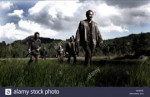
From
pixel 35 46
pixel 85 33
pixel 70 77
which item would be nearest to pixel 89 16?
pixel 85 33

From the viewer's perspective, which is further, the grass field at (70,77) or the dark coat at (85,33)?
the dark coat at (85,33)

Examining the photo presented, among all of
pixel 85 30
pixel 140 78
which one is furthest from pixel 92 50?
pixel 140 78

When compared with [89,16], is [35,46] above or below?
below

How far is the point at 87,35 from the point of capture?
1273 centimetres

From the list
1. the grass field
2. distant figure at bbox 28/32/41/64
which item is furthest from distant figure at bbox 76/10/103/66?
distant figure at bbox 28/32/41/64

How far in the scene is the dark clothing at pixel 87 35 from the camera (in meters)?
12.5

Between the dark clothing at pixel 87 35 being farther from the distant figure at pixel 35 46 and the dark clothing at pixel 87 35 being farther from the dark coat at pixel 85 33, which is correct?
the distant figure at pixel 35 46

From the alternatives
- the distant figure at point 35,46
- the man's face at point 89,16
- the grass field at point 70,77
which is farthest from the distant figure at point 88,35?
the distant figure at point 35,46

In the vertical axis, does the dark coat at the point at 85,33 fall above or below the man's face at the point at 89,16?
below

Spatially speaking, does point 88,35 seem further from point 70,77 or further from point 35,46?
point 35,46

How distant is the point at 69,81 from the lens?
288 inches

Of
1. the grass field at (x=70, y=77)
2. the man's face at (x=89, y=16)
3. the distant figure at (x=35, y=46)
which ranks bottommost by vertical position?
the grass field at (x=70, y=77)

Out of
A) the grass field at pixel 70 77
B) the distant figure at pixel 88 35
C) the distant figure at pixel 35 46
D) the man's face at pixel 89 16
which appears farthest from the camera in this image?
the distant figure at pixel 35 46

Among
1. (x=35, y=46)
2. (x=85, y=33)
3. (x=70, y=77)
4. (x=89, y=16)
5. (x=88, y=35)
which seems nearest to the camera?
(x=70, y=77)
